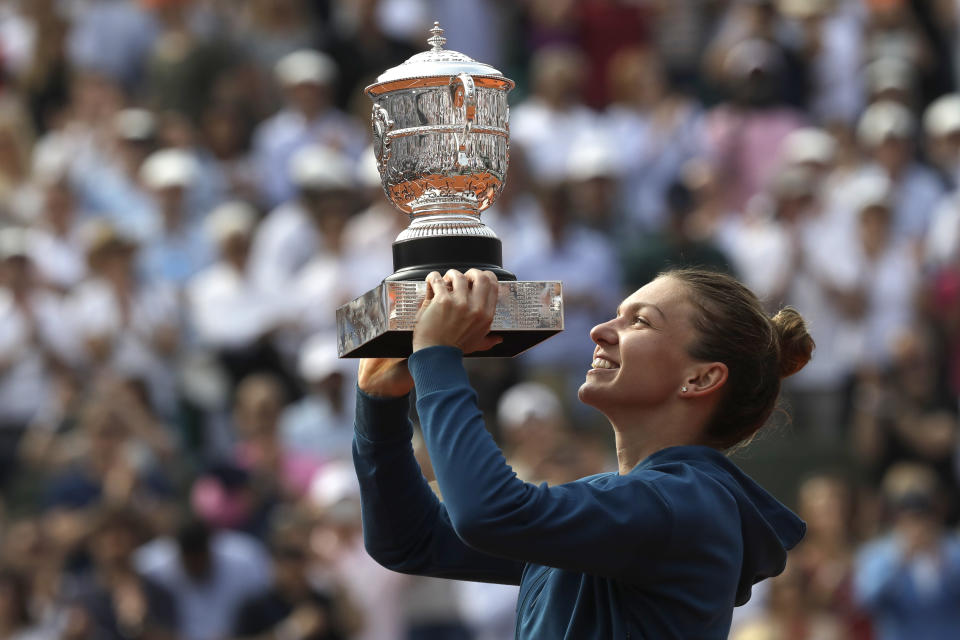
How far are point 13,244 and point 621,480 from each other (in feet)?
22.3

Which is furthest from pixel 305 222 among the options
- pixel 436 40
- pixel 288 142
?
pixel 436 40

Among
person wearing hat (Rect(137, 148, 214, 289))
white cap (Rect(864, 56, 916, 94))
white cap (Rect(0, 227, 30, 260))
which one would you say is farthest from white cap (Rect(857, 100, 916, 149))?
white cap (Rect(0, 227, 30, 260))

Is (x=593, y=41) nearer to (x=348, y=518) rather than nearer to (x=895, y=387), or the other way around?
(x=895, y=387)

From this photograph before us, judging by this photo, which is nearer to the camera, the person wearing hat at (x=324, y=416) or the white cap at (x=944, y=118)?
the person wearing hat at (x=324, y=416)

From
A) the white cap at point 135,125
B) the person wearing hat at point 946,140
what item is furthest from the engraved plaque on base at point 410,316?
the person wearing hat at point 946,140

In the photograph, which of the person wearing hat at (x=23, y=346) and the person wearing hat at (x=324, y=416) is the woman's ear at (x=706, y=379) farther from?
the person wearing hat at (x=23, y=346)

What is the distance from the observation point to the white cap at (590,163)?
9984 mm

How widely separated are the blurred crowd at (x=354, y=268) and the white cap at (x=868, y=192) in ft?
0.06

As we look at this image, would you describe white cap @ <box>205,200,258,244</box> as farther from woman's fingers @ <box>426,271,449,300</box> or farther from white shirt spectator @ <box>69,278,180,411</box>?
woman's fingers @ <box>426,271,449,300</box>

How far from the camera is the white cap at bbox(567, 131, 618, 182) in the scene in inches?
393

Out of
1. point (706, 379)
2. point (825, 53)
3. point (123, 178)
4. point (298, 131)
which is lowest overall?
point (706, 379)

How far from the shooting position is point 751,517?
3.21 meters

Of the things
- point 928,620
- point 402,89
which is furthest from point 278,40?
point 402,89

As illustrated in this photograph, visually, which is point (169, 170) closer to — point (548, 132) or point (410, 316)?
point (548, 132)
